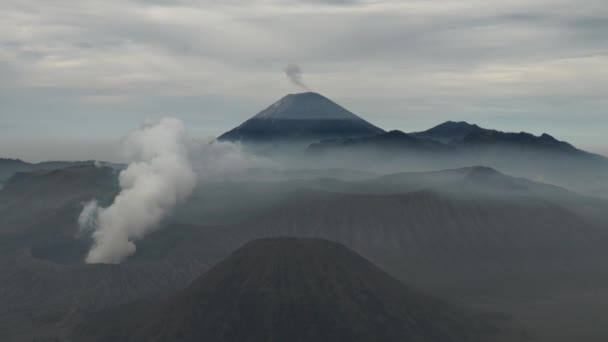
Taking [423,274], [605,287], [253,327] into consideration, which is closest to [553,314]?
[605,287]

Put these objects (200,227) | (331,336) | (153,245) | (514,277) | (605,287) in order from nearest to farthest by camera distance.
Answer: (331,336)
(605,287)
(514,277)
(153,245)
(200,227)

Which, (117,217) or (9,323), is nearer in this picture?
(9,323)

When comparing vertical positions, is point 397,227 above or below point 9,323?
above

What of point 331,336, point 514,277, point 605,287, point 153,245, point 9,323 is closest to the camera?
point 331,336

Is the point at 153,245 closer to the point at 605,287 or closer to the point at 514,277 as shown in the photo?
the point at 514,277

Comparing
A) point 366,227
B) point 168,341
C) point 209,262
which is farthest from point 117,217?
point 168,341

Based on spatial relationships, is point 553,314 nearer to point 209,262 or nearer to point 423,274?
point 423,274
